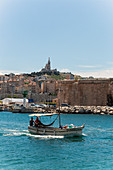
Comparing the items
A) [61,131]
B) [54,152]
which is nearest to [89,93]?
[61,131]

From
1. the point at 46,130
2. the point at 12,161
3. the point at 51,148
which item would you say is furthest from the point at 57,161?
the point at 46,130

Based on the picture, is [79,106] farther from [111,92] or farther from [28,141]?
[28,141]

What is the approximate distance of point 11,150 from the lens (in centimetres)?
1925

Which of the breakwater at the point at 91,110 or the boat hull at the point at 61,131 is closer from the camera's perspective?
the boat hull at the point at 61,131

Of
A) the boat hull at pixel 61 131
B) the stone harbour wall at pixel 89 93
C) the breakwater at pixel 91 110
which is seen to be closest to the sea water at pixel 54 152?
the boat hull at pixel 61 131

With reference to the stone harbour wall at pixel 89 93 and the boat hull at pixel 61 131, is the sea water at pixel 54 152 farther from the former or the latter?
the stone harbour wall at pixel 89 93

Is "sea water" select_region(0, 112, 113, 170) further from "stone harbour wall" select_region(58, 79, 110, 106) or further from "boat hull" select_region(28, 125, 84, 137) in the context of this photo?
"stone harbour wall" select_region(58, 79, 110, 106)

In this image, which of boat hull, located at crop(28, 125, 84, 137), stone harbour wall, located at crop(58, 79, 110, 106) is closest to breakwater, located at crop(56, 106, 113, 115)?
stone harbour wall, located at crop(58, 79, 110, 106)

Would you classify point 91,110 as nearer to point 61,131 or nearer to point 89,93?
point 89,93

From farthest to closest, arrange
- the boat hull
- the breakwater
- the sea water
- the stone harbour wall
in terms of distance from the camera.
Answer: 1. the stone harbour wall
2. the breakwater
3. the boat hull
4. the sea water

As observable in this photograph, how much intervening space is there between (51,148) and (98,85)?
52.9 metres

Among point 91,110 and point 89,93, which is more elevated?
point 89,93

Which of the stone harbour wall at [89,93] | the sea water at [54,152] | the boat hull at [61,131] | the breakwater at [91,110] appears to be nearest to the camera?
the sea water at [54,152]

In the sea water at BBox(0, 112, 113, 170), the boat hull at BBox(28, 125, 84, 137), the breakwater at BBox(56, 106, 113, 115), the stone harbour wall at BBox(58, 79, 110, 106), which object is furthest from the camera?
the stone harbour wall at BBox(58, 79, 110, 106)
